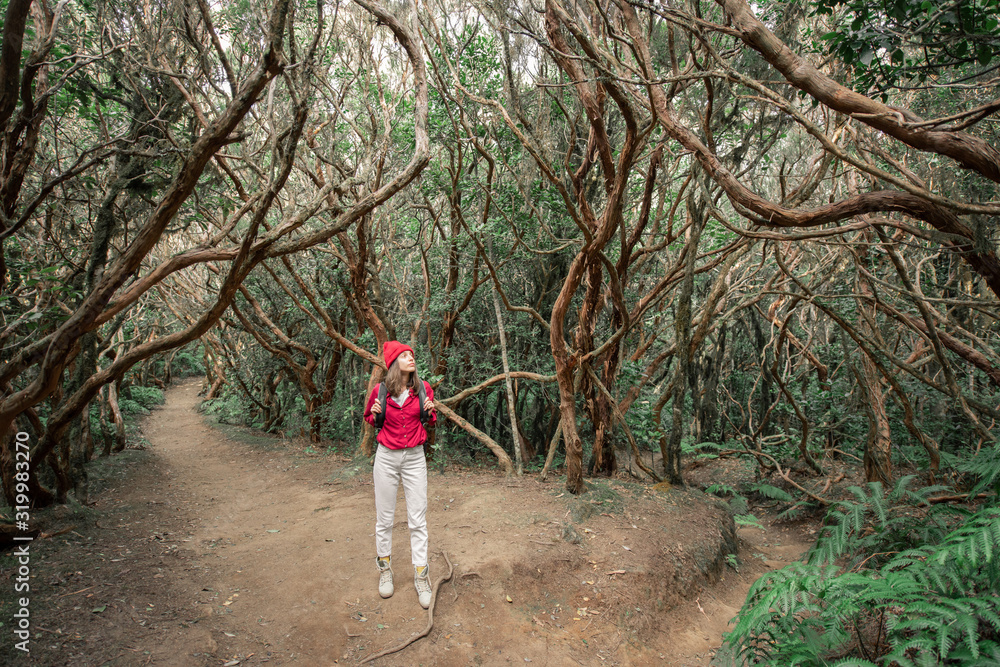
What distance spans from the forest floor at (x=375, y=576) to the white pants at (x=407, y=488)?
559mm

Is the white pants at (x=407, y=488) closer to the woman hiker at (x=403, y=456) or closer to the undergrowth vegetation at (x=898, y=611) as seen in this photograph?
the woman hiker at (x=403, y=456)

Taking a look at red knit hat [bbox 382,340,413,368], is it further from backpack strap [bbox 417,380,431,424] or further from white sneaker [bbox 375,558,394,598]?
white sneaker [bbox 375,558,394,598]

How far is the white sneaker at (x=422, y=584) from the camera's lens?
4.01 meters

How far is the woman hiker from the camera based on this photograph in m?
3.97

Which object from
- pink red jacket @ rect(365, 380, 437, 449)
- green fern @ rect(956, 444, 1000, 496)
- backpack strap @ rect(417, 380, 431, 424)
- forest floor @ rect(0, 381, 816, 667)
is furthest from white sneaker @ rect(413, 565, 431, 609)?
green fern @ rect(956, 444, 1000, 496)

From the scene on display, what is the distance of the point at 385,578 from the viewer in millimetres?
4188

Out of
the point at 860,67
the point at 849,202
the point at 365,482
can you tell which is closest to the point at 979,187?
the point at 860,67

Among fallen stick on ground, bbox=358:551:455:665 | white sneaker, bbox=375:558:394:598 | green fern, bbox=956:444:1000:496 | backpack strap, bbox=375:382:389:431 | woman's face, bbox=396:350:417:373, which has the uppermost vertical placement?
woman's face, bbox=396:350:417:373

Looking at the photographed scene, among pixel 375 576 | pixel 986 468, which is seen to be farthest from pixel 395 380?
pixel 986 468

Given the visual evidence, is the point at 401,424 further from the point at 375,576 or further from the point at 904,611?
the point at 904,611

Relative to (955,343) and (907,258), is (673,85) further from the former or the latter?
(907,258)

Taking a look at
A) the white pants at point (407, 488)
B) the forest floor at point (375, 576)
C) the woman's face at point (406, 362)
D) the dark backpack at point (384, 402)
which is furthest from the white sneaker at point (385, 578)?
the woman's face at point (406, 362)

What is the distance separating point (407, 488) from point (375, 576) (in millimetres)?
1131

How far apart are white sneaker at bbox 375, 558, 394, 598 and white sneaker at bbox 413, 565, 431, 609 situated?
26 cm
